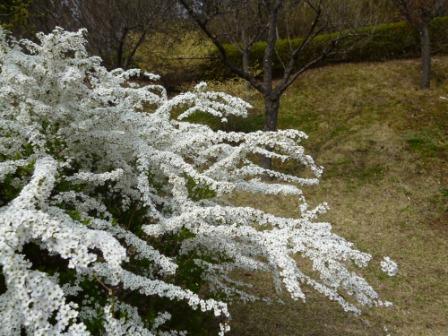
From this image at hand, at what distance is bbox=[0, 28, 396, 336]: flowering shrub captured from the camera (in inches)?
107

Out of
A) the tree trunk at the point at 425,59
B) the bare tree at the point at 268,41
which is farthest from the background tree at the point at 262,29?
the tree trunk at the point at 425,59

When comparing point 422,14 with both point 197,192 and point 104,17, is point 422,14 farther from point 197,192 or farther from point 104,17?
point 197,192

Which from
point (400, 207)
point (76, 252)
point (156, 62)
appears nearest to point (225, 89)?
point (156, 62)

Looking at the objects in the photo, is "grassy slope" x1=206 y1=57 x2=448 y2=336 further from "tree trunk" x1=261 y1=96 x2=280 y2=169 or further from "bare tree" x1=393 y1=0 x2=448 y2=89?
"tree trunk" x1=261 y1=96 x2=280 y2=169

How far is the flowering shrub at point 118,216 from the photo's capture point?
8.93 ft

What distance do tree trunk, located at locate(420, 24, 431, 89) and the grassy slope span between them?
13.4 inches

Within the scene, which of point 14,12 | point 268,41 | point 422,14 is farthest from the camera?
point 422,14

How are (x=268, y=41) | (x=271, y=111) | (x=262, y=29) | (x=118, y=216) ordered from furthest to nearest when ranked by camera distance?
(x=262, y=29) < (x=271, y=111) < (x=268, y=41) < (x=118, y=216)

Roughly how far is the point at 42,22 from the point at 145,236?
29.5 ft

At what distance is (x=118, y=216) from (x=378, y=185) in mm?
7338

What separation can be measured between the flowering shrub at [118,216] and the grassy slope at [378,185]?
2.12m

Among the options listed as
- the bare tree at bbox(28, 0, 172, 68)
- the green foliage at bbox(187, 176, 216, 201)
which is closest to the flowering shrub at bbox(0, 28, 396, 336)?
the green foliage at bbox(187, 176, 216, 201)

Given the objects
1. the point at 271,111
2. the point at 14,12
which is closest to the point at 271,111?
the point at 271,111

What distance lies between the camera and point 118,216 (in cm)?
396
